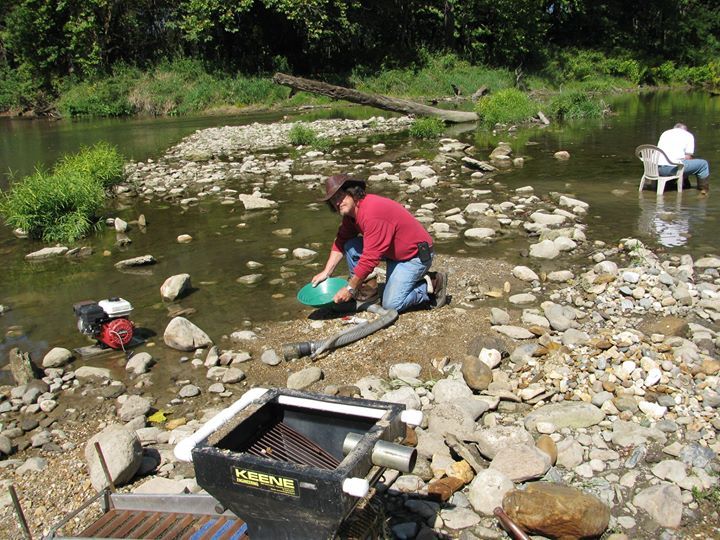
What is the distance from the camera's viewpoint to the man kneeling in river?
506 centimetres

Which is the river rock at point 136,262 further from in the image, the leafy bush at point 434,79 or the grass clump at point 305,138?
the leafy bush at point 434,79

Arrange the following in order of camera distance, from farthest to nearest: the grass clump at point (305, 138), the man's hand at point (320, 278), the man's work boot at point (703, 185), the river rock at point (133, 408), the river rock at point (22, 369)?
the grass clump at point (305, 138), the man's work boot at point (703, 185), the man's hand at point (320, 278), the river rock at point (22, 369), the river rock at point (133, 408)

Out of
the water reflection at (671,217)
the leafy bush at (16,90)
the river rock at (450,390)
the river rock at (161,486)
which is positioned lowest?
the water reflection at (671,217)

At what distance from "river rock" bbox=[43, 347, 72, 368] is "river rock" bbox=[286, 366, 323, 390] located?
6.75ft

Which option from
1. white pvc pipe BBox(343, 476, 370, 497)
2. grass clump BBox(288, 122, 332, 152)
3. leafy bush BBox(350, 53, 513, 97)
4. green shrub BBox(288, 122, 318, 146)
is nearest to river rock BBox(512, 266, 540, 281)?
white pvc pipe BBox(343, 476, 370, 497)

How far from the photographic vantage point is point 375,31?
3391 centimetres

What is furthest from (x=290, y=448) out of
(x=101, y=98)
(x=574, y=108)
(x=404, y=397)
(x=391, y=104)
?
(x=101, y=98)

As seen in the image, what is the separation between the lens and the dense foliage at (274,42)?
31.5 m

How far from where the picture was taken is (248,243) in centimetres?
845

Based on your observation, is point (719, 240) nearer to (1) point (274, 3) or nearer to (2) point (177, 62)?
(1) point (274, 3)

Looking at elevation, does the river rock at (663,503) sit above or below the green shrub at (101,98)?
below

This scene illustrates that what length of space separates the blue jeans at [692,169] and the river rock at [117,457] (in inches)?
344

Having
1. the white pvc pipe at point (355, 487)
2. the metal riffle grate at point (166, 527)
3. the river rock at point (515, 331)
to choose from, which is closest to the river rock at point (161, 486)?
the metal riffle grate at point (166, 527)

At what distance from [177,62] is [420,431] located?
31.5 m
